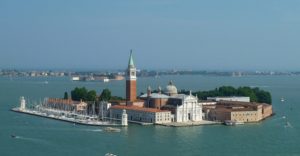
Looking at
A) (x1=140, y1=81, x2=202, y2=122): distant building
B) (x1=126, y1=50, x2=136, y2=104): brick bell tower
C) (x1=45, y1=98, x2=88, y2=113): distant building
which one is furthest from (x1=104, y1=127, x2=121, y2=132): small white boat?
(x1=45, y1=98, x2=88, y2=113): distant building

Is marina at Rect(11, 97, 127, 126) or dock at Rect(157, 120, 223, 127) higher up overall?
marina at Rect(11, 97, 127, 126)

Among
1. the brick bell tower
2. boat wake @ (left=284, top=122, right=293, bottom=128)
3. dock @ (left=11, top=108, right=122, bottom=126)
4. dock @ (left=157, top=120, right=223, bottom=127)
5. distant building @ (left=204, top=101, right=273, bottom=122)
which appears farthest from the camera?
the brick bell tower

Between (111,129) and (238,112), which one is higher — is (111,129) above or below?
below

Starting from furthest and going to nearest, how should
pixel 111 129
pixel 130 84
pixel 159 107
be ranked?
pixel 130 84 → pixel 159 107 → pixel 111 129

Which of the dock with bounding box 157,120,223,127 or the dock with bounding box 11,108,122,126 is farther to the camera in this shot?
the dock with bounding box 11,108,122,126

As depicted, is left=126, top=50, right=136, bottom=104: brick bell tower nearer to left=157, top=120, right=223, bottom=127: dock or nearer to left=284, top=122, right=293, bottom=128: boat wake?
left=157, top=120, right=223, bottom=127: dock

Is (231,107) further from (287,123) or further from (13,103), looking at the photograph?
(13,103)

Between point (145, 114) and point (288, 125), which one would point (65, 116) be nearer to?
point (145, 114)

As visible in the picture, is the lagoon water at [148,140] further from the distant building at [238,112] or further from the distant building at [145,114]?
the distant building at [145,114]

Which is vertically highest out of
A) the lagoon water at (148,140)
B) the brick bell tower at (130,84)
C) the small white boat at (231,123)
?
the brick bell tower at (130,84)

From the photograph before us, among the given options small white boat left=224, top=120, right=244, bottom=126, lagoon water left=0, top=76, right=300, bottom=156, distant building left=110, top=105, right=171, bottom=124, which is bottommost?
lagoon water left=0, top=76, right=300, bottom=156

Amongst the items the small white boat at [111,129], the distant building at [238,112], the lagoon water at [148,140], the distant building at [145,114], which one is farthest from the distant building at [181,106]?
the small white boat at [111,129]

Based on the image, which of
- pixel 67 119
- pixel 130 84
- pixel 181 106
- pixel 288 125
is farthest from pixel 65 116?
pixel 288 125
